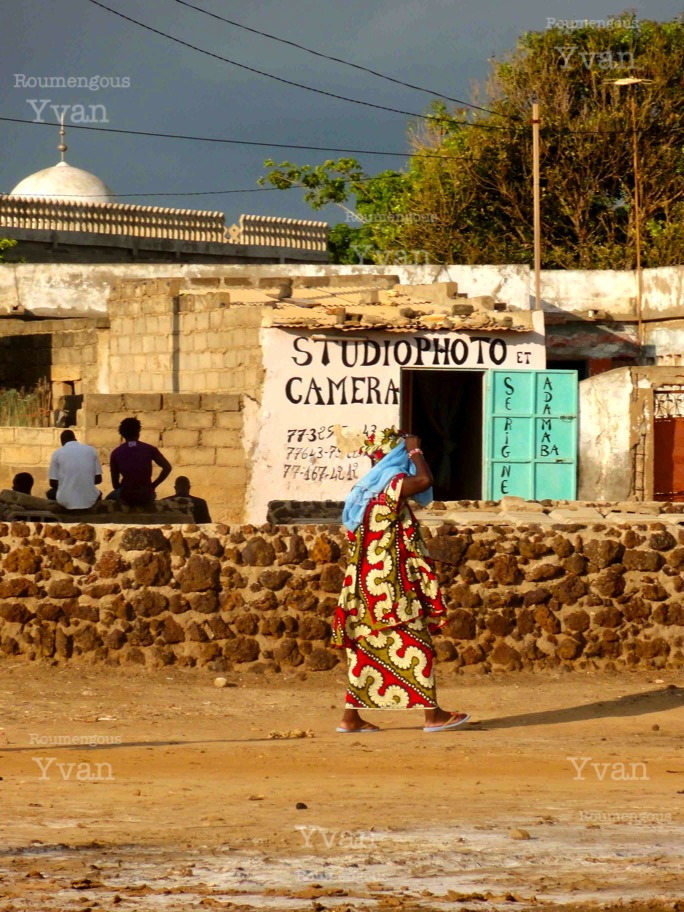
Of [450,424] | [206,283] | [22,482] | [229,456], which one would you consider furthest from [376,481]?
[450,424]

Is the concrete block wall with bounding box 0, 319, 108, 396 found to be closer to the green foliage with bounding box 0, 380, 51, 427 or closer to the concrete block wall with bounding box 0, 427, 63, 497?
the green foliage with bounding box 0, 380, 51, 427

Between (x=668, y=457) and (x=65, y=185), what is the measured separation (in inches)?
794

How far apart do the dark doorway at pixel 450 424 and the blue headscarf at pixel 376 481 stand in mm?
12757

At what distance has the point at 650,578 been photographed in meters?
9.91

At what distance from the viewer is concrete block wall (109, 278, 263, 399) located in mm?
Answer: 18453

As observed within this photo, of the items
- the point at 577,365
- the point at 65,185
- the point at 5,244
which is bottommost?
the point at 577,365

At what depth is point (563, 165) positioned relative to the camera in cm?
3450

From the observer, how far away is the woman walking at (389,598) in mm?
7961

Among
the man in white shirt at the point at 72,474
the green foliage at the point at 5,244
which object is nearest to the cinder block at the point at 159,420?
the man in white shirt at the point at 72,474

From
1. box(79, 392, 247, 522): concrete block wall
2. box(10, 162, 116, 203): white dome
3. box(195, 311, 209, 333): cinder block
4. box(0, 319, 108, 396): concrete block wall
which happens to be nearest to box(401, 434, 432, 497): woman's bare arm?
box(79, 392, 247, 522): concrete block wall

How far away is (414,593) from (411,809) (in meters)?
2.07

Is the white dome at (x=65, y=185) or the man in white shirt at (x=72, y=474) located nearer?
the man in white shirt at (x=72, y=474)

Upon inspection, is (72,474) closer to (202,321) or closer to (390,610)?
(202,321)

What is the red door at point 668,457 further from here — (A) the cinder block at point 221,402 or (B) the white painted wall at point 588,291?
(A) the cinder block at point 221,402
